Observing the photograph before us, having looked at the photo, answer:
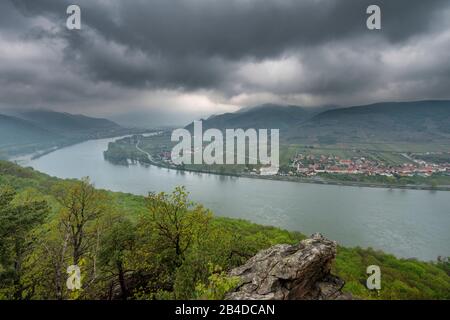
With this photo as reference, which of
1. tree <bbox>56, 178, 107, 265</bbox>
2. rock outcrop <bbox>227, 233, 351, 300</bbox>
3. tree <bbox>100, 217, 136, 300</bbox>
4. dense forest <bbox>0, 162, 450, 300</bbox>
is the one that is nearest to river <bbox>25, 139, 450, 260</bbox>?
dense forest <bbox>0, 162, 450, 300</bbox>

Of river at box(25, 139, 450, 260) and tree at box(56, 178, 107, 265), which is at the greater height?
tree at box(56, 178, 107, 265)

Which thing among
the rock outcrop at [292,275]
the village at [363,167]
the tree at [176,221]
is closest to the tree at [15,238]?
the tree at [176,221]

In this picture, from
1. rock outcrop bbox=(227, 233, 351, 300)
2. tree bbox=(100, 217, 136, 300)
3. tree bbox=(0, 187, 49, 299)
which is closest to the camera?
rock outcrop bbox=(227, 233, 351, 300)

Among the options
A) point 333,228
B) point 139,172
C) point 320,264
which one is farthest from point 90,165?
point 320,264

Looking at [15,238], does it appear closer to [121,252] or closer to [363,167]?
[121,252]

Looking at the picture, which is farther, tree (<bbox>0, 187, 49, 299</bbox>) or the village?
the village

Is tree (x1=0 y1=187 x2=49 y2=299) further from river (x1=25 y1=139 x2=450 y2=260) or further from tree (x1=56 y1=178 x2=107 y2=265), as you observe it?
river (x1=25 y1=139 x2=450 y2=260)
